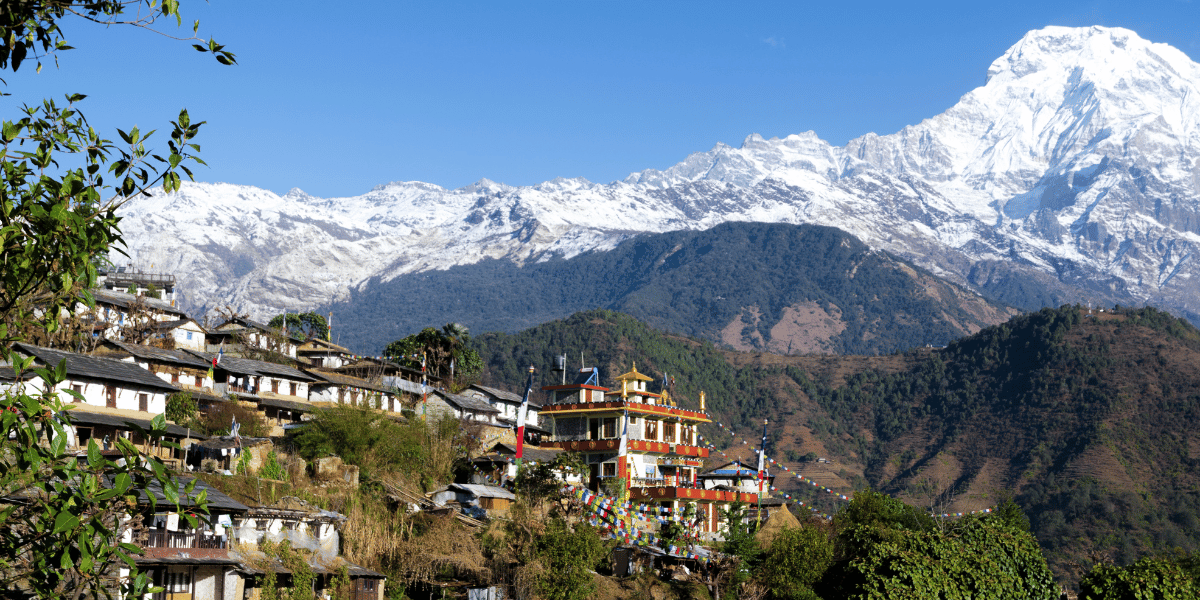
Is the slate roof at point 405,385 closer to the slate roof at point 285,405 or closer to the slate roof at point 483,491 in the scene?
the slate roof at point 285,405

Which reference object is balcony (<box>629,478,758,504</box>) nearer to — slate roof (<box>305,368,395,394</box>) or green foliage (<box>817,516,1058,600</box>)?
slate roof (<box>305,368,395,394</box>)

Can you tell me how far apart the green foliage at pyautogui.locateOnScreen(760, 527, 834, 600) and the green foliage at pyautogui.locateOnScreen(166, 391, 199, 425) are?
39.7m

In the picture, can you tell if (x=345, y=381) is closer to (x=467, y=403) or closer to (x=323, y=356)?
(x=467, y=403)

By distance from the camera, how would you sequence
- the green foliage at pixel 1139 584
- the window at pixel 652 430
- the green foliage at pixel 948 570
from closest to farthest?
the green foliage at pixel 1139 584 → the green foliage at pixel 948 570 → the window at pixel 652 430

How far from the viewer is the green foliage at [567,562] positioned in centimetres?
6228

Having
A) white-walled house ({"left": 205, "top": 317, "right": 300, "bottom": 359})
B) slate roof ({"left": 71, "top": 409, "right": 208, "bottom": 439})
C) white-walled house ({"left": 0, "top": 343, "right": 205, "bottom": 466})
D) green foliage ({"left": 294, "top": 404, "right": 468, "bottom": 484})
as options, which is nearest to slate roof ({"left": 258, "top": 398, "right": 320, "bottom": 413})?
green foliage ({"left": 294, "top": 404, "right": 468, "bottom": 484})

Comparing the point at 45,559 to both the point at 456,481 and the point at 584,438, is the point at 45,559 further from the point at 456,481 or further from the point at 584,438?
the point at 584,438

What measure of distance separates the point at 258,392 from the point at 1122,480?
5869 inches

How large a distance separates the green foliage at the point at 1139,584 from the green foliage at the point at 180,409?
5591 centimetres

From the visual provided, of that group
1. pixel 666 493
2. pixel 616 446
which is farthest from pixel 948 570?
pixel 616 446

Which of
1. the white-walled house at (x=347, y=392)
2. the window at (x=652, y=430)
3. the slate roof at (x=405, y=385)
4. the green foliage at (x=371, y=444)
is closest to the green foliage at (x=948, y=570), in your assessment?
the green foliage at (x=371, y=444)

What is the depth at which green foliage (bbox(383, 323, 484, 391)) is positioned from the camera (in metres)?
135

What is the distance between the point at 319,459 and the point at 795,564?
30283 millimetres

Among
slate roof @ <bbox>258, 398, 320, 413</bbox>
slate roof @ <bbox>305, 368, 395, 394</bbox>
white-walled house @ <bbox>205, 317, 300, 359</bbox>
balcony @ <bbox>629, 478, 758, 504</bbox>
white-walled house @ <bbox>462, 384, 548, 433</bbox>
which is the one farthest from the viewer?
white-walled house @ <bbox>462, 384, 548, 433</bbox>
